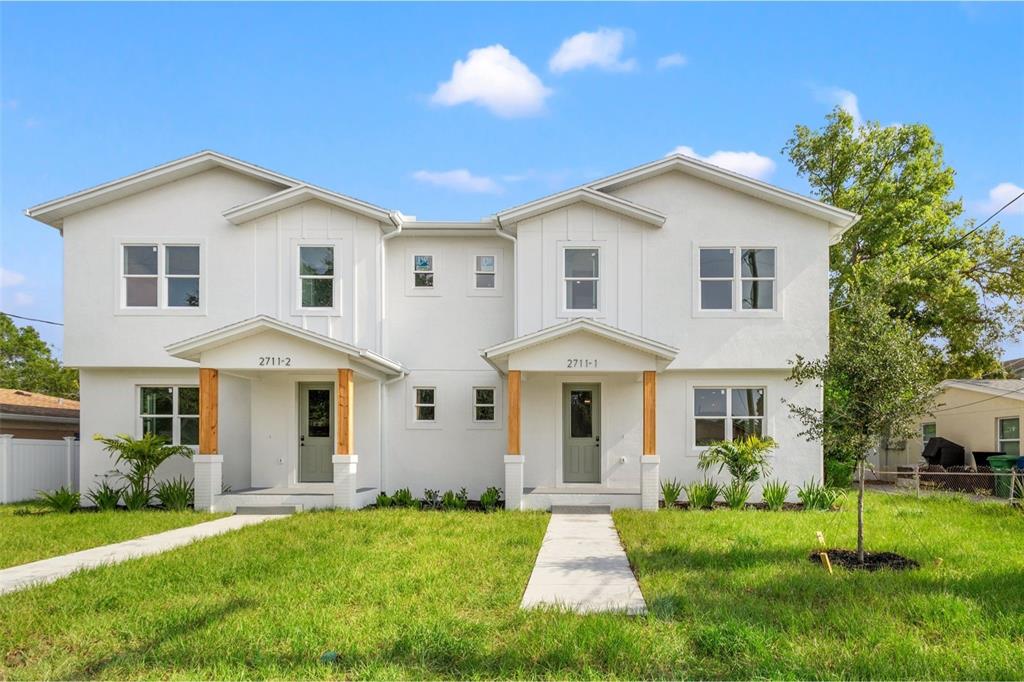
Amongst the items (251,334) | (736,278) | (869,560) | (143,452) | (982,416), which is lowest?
(869,560)

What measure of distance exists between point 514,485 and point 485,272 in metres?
5.31

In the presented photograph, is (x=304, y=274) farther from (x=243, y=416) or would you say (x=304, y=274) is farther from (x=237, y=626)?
(x=237, y=626)

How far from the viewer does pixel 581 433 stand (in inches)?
713

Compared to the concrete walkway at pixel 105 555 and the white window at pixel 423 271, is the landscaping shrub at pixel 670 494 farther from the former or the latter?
the concrete walkway at pixel 105 555

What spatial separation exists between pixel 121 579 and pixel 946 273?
1069 inches

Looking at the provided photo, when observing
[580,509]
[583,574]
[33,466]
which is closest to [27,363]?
[33,466]

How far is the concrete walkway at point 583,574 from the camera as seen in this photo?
7926 millimetres

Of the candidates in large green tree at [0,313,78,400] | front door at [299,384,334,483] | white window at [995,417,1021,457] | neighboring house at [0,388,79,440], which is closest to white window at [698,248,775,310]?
front door at [299,384,334,483]

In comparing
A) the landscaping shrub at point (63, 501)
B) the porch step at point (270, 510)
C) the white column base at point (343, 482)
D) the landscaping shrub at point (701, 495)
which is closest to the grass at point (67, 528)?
the landscaping shrub at point (63, 501)

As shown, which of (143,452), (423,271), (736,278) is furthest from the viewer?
(423,271)

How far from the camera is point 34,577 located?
30.8 ft

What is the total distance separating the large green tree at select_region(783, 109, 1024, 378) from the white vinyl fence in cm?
2416

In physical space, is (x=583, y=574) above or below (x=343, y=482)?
below

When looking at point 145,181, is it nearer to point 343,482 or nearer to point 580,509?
point 343,482
